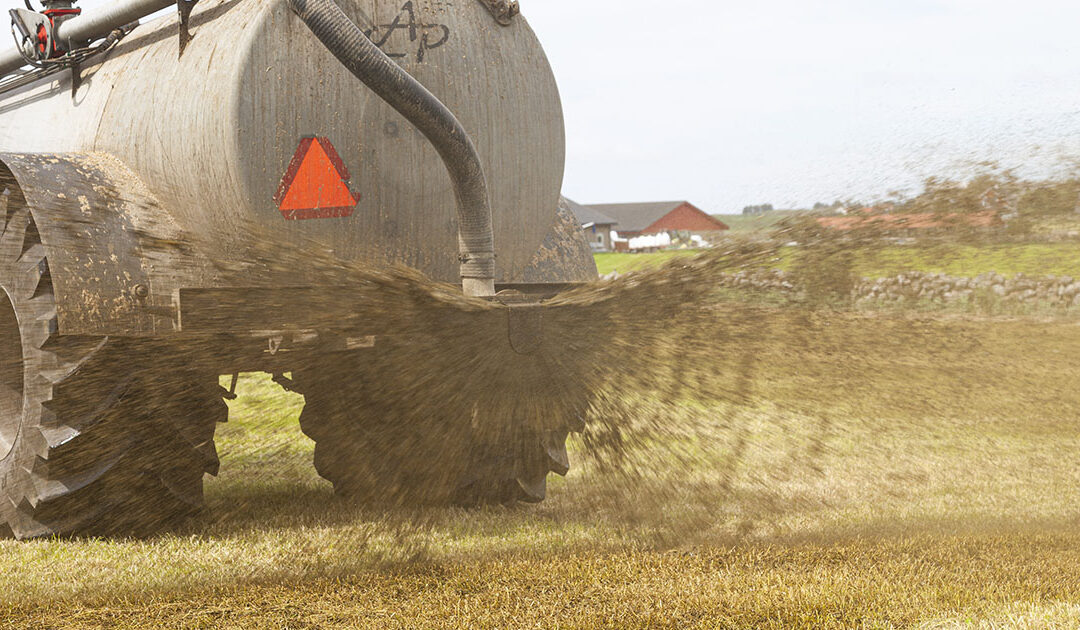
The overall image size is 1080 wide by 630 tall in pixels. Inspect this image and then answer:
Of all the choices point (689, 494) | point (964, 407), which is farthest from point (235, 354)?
point (964, 407)

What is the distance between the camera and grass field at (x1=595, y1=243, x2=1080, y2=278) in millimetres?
3883

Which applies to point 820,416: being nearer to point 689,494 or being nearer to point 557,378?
point 689,494

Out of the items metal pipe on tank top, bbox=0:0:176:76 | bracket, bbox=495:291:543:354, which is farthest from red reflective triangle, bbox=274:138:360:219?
metal pipe on tank top, bbox=0:0:176:76

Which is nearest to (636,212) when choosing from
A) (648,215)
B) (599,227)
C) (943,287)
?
(648,215)

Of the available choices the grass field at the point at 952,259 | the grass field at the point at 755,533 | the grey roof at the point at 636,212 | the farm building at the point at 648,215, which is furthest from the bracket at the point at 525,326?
the grey roof at the point at 636,212

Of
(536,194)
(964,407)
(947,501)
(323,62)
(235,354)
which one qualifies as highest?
(323,62)

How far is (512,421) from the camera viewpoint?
4.09 metres

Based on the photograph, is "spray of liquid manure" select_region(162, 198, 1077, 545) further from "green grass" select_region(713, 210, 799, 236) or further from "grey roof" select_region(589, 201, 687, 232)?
"grey roof" select_region(589, 201, 687, 232)

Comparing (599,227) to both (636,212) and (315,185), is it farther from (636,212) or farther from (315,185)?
(315,185)

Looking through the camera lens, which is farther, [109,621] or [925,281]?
[925,281]

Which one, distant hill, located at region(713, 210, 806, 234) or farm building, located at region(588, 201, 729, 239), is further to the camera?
farm building, located at region(588, 201, 729, 239)

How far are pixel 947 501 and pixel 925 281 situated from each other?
104 centimetres

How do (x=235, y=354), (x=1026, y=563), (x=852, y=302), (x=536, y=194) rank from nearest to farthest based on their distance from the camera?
(x=1026, y=563), (x=235, y=354), (x=852, y=302), (x=536, y=194)

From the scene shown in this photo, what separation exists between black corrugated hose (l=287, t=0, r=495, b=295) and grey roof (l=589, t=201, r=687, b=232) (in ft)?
135
